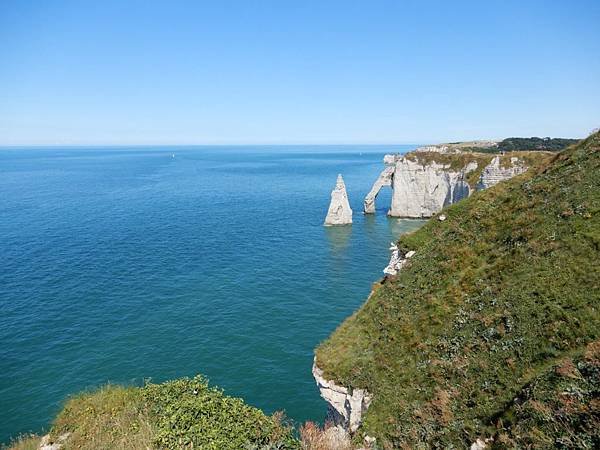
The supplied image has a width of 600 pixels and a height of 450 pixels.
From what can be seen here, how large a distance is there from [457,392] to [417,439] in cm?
234

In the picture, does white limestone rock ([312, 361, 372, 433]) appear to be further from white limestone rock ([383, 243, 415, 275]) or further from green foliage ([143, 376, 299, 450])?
white limestone rock ([383, 243, 415, 275])

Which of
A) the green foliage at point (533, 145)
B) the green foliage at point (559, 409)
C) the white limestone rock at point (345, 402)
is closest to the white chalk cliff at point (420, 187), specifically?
the green foliage at point (533, 145)

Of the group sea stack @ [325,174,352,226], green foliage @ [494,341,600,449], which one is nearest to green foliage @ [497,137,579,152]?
sea stack @ [325,174,352,226]

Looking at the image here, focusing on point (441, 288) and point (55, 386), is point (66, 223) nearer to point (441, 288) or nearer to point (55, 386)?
point (55, 386)

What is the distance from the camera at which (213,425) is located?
48.3 feet

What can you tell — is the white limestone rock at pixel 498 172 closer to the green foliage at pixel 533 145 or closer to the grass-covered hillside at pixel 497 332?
the grass-covered hillside at pixel 497 332

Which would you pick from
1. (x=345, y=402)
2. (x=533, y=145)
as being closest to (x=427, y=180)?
(x=533, y=145)

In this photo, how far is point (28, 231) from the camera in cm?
7144

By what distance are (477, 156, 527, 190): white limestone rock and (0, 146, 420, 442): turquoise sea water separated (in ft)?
59.4

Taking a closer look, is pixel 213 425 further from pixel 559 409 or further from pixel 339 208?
pixel 339 208

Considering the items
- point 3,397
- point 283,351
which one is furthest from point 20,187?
point 283,351

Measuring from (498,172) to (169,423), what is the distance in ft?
208

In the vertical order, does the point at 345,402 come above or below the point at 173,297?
above

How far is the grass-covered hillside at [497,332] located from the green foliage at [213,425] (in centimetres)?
416
